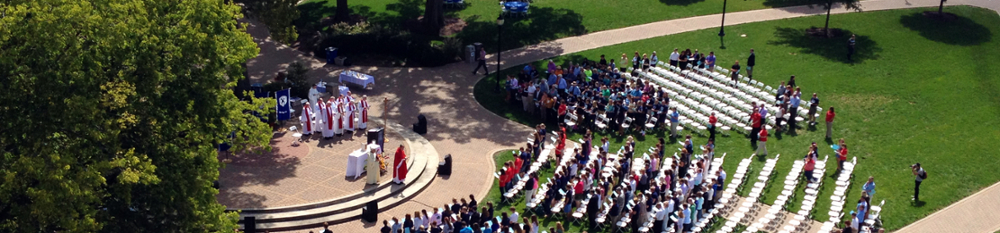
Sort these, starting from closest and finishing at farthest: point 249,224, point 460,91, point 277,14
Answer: point 249,224 → point 277,14 → point 460,91

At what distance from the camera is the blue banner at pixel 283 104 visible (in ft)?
103

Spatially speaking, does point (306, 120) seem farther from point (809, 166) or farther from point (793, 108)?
point (793, 108)

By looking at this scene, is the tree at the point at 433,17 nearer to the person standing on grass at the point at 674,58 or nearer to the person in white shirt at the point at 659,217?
the person standing on grass at the point at 674,58

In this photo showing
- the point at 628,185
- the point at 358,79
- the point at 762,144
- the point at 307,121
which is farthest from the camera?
the point at 358,79

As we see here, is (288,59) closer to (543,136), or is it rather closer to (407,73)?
(407,73)

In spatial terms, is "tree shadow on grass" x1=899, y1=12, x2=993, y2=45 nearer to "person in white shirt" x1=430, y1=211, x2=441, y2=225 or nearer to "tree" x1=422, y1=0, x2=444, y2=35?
"tree" x1=422, y1=0, x2=444, y2=35

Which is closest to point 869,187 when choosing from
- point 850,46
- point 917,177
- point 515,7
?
point 917,177

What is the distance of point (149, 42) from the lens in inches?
701

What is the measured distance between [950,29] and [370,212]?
30.6 metres

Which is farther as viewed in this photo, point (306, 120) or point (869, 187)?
point (306, 120)

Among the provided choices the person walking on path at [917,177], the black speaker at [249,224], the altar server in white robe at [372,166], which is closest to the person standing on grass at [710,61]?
the person walking on path at [917,177]

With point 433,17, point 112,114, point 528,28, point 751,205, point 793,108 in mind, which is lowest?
point 751,205

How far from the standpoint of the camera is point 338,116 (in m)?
30.6

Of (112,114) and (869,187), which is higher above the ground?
(112,114)
